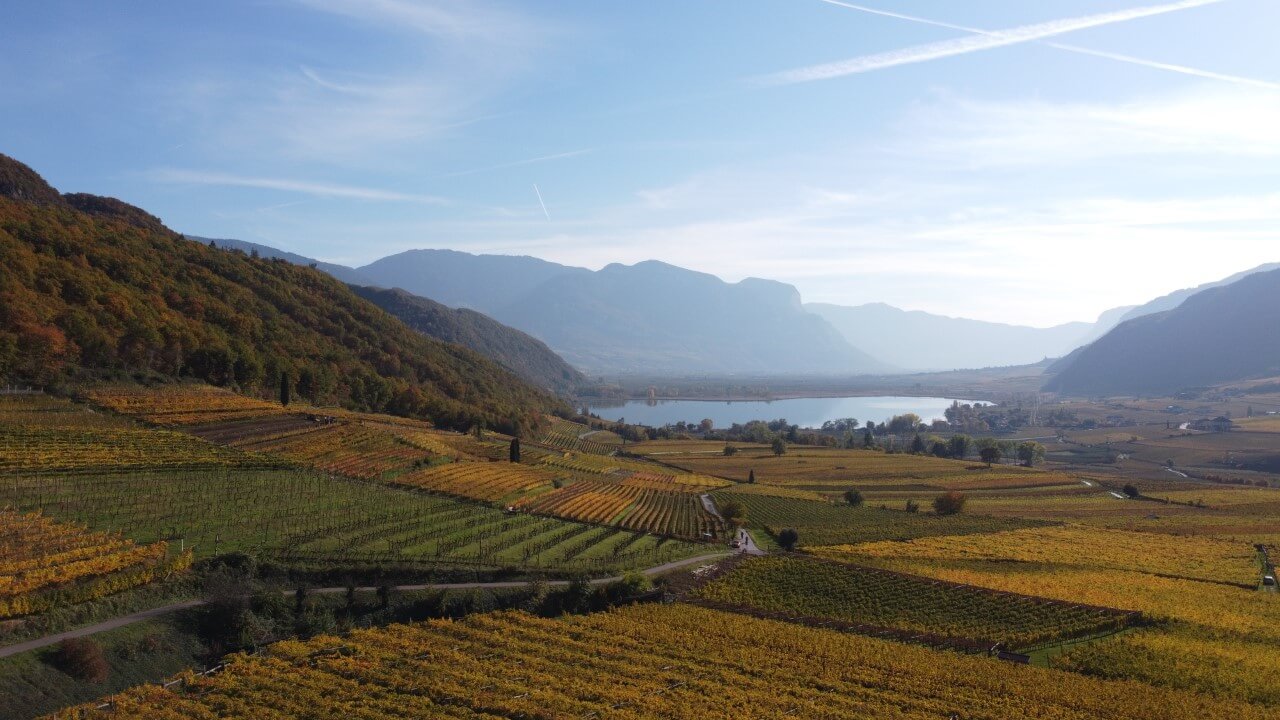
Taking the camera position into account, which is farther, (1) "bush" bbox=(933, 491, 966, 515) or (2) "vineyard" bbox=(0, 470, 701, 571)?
(1) "bush" bbox=(933, 491, 966, 515)

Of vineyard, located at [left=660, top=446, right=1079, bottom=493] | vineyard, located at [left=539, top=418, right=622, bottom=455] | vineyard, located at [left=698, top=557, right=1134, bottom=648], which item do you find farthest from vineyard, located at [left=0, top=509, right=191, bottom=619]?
vineyard, located at [left=539, top=418, right=622, bottom=455]

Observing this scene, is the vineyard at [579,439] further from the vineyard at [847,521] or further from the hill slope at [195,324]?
the vineyard at [847,521]

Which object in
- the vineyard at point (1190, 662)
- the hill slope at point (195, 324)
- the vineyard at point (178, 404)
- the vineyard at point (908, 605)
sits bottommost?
the vineyard at point (908, 605)

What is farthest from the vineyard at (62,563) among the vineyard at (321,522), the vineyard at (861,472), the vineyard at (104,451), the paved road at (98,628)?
the vineyard at (861,472)

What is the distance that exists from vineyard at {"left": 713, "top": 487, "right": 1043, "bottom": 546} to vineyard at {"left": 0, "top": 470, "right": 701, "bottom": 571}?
13766 mm

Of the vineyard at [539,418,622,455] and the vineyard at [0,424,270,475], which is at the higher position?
the vineyard at [0,424,270,475]

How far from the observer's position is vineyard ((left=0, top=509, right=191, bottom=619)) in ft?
79.6

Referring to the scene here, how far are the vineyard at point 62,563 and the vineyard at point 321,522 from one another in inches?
74.4

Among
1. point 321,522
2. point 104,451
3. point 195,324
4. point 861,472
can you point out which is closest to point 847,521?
point 861,472

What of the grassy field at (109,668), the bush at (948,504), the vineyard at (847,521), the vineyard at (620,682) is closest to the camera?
the vineyard at (620,682)

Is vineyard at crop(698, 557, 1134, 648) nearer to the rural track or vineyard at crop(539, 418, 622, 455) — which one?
the rural track

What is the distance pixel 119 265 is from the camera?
84750 millimetres

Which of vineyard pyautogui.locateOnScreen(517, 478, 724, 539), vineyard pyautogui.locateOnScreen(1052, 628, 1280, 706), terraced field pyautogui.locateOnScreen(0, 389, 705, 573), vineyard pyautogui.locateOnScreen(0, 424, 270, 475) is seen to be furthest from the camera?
vineyard pyautogui.locateOnScreen(517, 478, 724, 539)

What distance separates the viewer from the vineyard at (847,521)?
180ft
